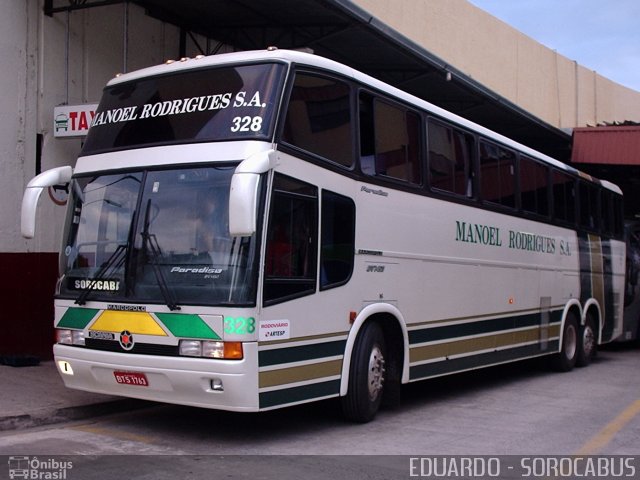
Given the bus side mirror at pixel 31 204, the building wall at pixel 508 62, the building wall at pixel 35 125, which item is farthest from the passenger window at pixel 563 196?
the bus side mirror at pixel 31 204

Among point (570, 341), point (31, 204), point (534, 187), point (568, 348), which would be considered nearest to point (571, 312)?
point (570, 341)

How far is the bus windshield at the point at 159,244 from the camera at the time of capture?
23.7 feet

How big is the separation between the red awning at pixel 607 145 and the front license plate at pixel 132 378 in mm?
15312

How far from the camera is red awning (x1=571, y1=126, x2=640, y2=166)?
1947 centimetres

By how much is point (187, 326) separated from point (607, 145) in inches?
604

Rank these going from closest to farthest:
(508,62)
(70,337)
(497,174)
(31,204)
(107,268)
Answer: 1. (107,268)
2. (31,204)
3. (70,337)
4. (497,174)
5. (508,62)

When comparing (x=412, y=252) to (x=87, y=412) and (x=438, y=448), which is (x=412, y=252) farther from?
(x=87, y=412)

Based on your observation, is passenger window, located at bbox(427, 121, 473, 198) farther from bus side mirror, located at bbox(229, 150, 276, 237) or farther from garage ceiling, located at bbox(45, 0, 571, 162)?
bus side mirror, located at bbox(229, 150, 276, 237)

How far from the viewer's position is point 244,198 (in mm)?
6500

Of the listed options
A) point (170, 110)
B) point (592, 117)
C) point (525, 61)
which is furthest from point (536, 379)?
point (592, 117)

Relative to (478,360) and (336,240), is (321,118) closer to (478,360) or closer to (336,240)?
(336,240)


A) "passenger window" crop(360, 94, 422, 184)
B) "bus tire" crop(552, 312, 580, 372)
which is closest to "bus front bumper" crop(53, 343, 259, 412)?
"passenger window" crop(360, 94, 422, 184)

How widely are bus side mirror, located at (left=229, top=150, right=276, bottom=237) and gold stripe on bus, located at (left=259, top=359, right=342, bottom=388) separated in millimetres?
1477

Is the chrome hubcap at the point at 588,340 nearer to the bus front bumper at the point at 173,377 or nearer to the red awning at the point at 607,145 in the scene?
the red awning at the point at 607,145
